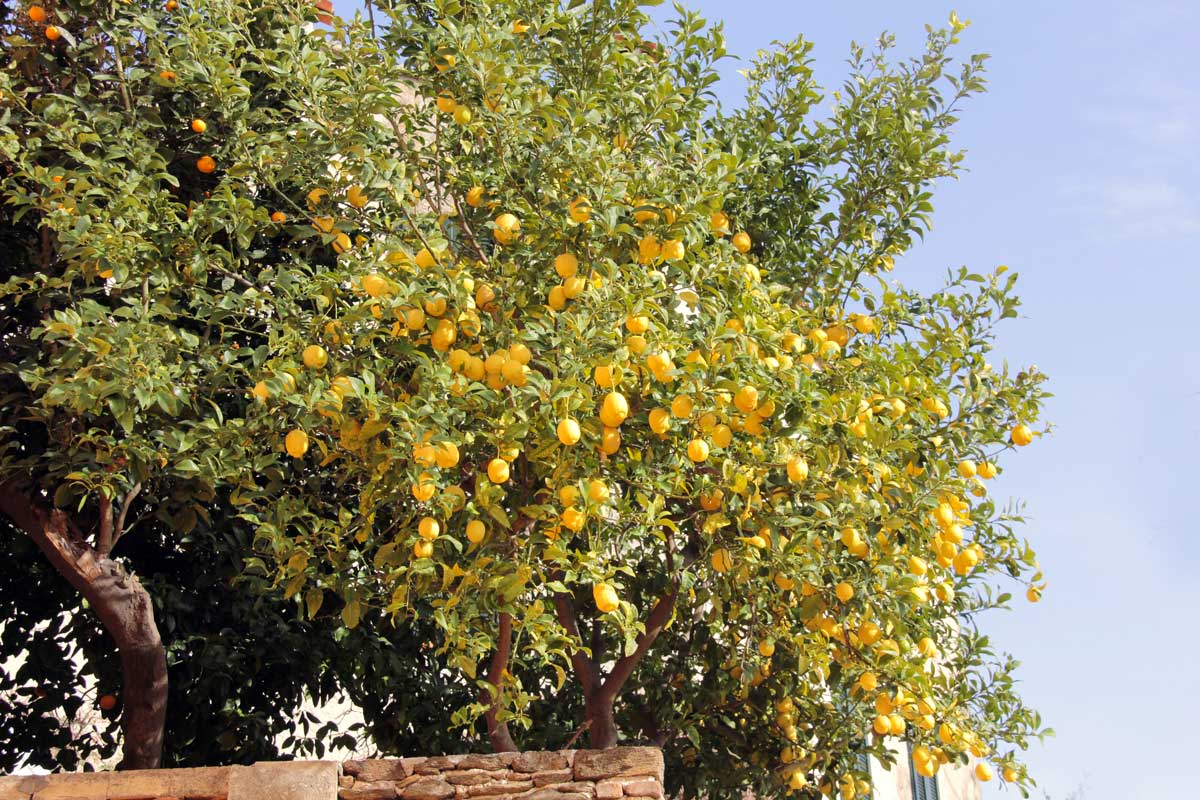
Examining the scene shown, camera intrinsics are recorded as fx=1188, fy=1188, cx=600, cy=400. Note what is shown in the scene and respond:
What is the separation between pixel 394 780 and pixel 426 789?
0.46 ft

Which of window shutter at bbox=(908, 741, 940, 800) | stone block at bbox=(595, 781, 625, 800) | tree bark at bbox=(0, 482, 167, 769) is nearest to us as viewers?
stone block at bbox=(595, 781, 625, 800)

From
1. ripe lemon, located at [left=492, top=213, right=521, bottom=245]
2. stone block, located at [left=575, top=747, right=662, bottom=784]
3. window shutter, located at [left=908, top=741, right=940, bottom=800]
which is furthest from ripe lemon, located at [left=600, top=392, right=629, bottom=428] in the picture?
window shutter, located at [left=908, top=741, right=940, bottom=800]

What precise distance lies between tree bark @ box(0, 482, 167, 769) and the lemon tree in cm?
4

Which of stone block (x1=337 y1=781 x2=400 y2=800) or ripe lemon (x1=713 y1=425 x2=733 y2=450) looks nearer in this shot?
ripe lemon (x1=713 y1=425 x2=733 y2=450)

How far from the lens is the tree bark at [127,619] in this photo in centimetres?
559

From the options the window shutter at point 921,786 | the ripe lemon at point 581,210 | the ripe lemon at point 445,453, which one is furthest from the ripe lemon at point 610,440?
the window shutter at point 921,786

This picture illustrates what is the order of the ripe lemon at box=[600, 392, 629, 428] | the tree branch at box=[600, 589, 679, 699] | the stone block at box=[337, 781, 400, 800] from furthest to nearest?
the tree branch at box=[600, 589, 679, 699] → the stone block at box=[337, 781, 400, 800] → the ripe lemon at box=[600, 392, 629, 428]

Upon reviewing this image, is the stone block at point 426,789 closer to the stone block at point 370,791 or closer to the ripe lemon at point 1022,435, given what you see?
the stone block at point 370,791

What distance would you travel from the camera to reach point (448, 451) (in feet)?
14.0

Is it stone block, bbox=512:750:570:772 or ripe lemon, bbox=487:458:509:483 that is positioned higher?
ripe lemon, bbox=487:458:509:483

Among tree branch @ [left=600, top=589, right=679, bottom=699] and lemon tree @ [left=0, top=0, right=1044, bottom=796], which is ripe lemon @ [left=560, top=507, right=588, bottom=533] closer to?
lemon tree @ [left=0, top=0, right=1044, bottom=796]

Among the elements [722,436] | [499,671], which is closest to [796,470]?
[722,436]

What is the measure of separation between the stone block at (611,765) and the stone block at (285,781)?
1.03 m

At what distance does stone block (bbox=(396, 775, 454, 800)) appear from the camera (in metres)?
5.00
